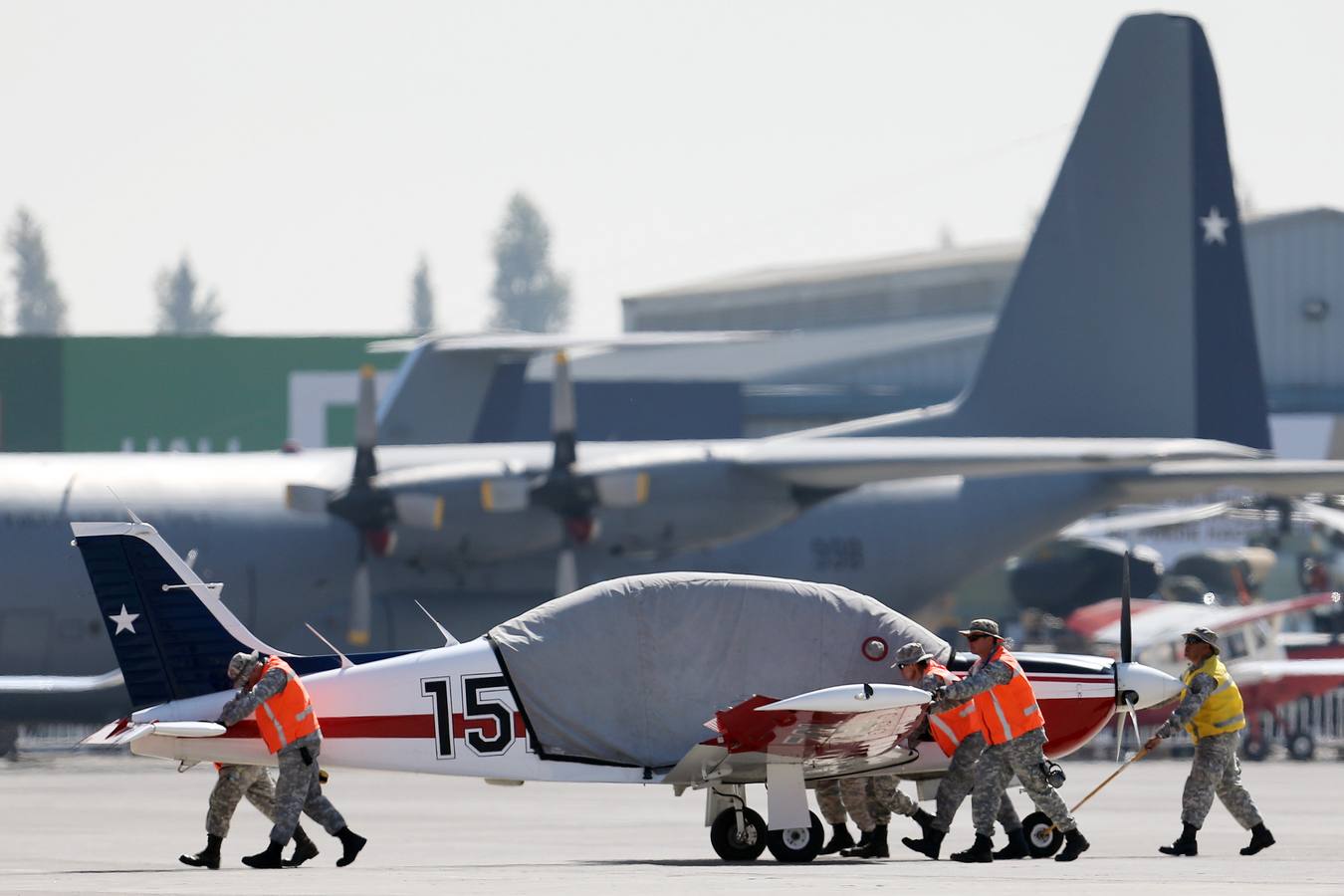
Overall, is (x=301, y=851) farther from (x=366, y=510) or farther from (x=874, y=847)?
(x=366, y=510)

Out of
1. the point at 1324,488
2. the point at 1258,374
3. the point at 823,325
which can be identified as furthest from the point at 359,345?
the point at 1324,488

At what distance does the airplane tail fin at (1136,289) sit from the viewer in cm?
3588

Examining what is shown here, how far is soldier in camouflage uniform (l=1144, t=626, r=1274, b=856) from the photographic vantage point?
51.7ft

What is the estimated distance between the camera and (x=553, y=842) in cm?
1789

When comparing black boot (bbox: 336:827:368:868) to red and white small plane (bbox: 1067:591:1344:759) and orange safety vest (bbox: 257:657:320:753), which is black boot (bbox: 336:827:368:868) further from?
red and white small plane (bbox: 1067:591:1344:759)

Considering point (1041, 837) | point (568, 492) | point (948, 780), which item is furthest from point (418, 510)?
point (1041, 837)

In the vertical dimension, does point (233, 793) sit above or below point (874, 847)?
above

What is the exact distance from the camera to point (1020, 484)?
33844 mm

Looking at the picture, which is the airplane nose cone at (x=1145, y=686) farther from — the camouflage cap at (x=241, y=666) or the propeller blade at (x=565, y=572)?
the propeller blade at (x=565, y=572)

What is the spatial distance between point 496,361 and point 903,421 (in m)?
7.09

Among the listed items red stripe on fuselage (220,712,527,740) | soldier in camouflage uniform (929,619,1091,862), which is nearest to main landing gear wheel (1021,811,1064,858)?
soldier in camouflage uniform (929,619,1091,862)

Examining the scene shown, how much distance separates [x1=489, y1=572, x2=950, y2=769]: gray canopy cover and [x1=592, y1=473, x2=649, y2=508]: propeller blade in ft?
48.2

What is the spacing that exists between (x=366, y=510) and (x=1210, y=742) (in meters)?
15.7

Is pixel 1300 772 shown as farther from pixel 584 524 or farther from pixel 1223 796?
pixel 1223 796
